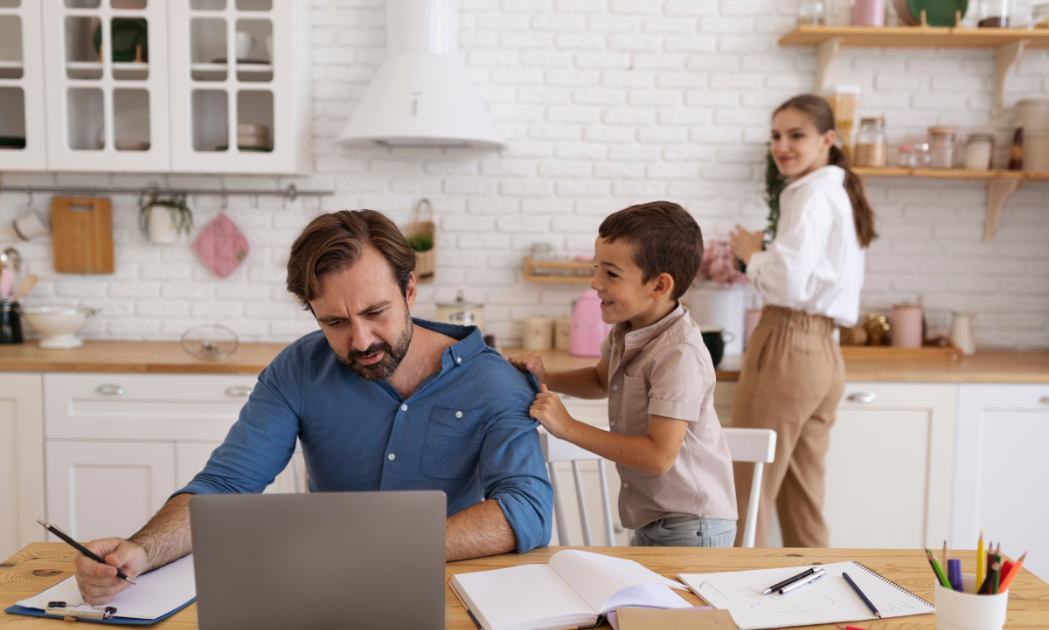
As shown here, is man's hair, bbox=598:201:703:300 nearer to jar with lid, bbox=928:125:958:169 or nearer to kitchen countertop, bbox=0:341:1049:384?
kitchen countertop, bbox=0:341:1049:384

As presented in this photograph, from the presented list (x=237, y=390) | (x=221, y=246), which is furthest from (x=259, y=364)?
(x=221, y=246)

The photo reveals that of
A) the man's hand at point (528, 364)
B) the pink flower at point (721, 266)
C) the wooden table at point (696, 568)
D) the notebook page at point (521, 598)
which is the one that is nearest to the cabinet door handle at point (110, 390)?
the wooden table at point (696, 568)

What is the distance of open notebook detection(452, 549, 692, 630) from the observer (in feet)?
3.24

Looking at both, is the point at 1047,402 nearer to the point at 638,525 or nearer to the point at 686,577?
the point at 638,525

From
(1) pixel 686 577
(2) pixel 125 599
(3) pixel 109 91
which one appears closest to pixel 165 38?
(3) pixel 109 91

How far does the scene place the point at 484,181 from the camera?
124 inches

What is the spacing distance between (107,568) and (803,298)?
2.02 m

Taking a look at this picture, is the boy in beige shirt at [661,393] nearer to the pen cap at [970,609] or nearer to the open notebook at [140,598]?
the pen cap at [970,609]

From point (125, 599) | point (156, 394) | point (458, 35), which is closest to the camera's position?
point (125, 599)

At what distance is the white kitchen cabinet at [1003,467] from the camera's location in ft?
8.68

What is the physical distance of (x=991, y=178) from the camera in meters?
3.07

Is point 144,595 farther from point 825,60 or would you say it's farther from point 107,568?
point 825,60

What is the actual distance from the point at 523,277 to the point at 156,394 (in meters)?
1.43

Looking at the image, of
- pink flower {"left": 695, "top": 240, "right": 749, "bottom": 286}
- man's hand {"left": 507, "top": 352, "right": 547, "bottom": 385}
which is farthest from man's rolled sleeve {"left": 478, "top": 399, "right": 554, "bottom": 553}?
pink flower {"left": 695, "top": 240, "right": 749, "bottom": 286}
